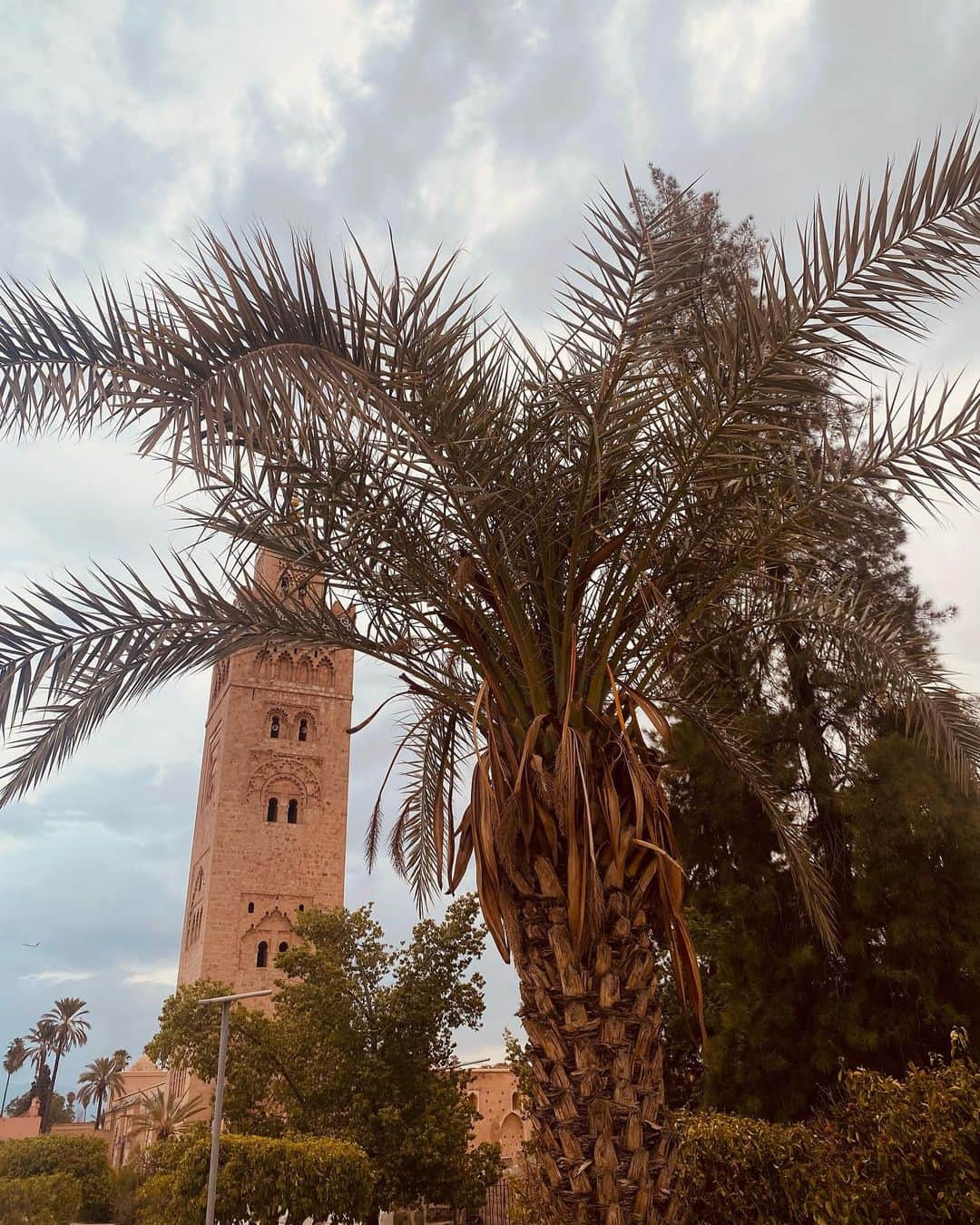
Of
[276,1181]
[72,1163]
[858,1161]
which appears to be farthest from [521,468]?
[72,1163]

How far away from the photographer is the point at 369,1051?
18047mm

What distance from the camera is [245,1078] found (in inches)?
754

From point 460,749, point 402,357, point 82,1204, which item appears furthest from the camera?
point 82,1204

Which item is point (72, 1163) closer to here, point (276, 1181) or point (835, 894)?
point (276, 1181)

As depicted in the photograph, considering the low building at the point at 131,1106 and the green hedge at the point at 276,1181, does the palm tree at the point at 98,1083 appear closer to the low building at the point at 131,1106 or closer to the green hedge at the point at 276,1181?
the low building at the point at 131,1106

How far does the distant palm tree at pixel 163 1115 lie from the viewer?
30370 millimetres

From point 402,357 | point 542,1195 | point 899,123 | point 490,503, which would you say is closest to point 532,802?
point 490,503

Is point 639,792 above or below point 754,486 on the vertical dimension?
below

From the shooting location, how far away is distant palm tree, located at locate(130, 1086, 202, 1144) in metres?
30.4

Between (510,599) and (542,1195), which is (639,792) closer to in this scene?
(510,599)

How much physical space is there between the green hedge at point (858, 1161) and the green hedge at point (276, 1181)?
8527 mm

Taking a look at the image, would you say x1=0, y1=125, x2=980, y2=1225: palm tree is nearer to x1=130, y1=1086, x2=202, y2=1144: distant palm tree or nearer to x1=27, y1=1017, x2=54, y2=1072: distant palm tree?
x1=130, y1=1086, x2=202, y2=1144: distant palm tree

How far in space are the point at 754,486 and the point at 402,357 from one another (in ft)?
6.26

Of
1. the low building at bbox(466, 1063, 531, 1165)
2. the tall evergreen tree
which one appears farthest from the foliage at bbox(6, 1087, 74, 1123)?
the tall evergreen tree
